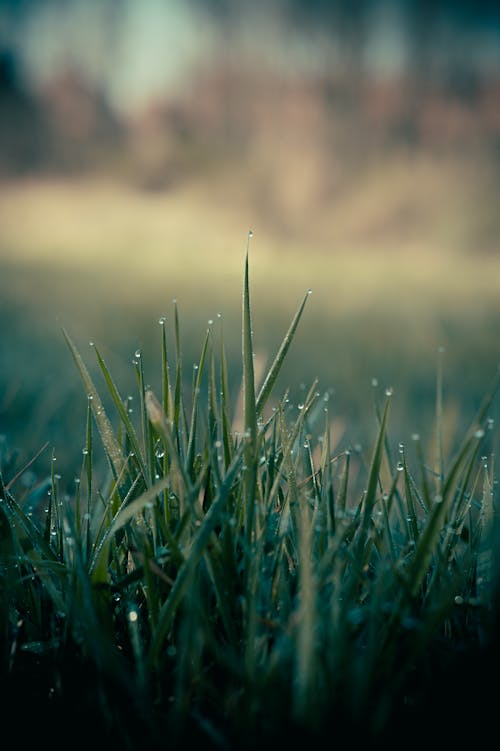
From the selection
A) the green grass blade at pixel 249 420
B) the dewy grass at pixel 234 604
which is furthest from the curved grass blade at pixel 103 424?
the green grass blade at pixel 249 420

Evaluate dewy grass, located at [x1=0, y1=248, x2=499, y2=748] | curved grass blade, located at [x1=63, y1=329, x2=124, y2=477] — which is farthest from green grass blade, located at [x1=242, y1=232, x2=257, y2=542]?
curved grass blade, located at [x1=63, y1=329, x2=124, y2=477]

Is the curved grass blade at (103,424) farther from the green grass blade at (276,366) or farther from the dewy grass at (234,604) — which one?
the green grass blade at (276,366)

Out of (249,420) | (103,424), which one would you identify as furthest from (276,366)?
(103,424)

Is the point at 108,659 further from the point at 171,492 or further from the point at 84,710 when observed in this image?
the point at 171,492

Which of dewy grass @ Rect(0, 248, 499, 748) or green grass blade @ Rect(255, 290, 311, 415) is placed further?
green grass blade @ Rect(255, 290, 311, 415)

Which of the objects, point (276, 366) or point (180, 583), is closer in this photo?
point (180, 583)

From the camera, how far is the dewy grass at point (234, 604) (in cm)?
47

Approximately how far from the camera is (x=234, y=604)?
0.57 meters

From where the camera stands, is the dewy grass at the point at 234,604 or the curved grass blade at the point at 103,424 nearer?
the dewy grass at the point at 234,604

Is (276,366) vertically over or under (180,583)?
over

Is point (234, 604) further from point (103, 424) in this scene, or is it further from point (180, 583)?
point (103, 424)

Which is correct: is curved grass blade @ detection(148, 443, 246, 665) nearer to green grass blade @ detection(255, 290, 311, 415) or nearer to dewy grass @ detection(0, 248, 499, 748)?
dewy grass @ detection(0, 248, 499, 748)

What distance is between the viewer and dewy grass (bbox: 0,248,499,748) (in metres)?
0.47

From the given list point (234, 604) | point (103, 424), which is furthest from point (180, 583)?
point (103, 424)
